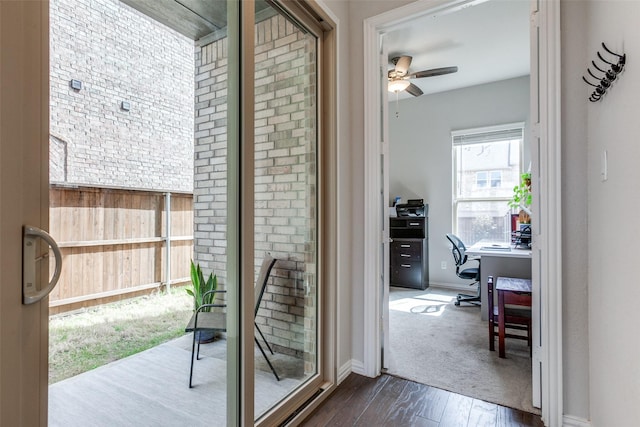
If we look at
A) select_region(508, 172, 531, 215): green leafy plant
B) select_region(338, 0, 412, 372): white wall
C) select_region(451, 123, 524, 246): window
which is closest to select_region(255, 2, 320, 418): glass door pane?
select_region(338, 0, 412, 372): white wall

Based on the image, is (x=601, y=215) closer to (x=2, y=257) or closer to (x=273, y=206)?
(x=273, y=206)

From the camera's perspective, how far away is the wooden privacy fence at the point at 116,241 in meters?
1.02

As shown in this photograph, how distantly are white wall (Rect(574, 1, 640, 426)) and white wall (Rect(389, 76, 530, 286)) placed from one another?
3456 mm

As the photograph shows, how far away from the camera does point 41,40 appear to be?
2.91 ft

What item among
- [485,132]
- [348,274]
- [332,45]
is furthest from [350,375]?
[485,132]

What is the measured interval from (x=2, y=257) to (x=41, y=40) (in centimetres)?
58

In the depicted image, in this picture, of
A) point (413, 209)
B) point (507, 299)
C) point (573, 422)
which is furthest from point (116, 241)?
point (413, 209)

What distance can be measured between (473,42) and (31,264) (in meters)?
4.21

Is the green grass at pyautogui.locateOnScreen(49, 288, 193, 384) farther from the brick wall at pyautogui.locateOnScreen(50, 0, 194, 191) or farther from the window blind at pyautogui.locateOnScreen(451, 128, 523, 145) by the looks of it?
the window blind at pyautogui.locateOnScreen(451, 128, 523, 145)

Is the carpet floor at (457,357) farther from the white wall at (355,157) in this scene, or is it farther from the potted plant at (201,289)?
the potted plant at (201,289)

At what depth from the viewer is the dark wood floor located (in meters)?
1.82

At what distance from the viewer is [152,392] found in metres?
1.33

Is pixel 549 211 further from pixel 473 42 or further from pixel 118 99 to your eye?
pixel 473 42

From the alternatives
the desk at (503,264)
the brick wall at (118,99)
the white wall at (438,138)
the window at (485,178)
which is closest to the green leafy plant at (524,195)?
the desk at (503,264)
